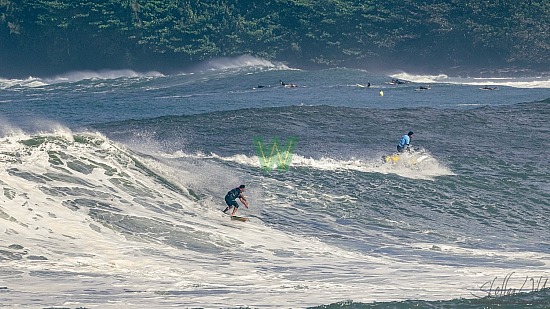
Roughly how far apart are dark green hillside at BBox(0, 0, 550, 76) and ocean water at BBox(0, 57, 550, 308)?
53.2 meters

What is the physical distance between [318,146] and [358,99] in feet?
67.0

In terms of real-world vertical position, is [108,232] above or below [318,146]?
below

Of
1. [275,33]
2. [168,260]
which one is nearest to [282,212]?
[168,260]

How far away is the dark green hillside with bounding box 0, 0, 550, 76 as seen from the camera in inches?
4102

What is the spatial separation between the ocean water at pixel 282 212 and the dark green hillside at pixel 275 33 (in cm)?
5319

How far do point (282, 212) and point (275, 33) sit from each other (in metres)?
81.8

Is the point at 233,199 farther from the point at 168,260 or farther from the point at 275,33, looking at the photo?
the point at 275,33

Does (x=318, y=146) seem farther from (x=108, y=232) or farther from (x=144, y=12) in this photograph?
(x=144, y=12)

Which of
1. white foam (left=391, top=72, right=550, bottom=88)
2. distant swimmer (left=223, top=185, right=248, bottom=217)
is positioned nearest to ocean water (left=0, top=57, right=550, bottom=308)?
distant swimmer (left=223, top=185, right=248, bottom=217)

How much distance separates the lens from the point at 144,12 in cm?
11106

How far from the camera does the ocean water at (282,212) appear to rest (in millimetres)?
19578

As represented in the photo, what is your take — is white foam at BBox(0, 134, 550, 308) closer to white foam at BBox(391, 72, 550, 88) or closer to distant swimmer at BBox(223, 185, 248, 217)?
distant swimmer at BBox(223, 185, 248, 217)

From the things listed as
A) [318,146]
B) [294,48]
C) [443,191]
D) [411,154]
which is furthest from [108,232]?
[294,48]

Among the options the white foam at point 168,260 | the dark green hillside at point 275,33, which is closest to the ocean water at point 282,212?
the white foam at point 168,260
